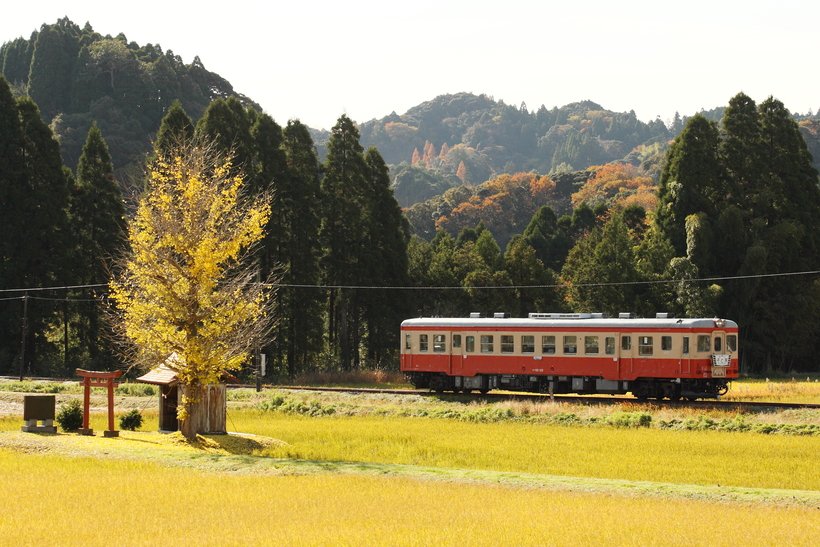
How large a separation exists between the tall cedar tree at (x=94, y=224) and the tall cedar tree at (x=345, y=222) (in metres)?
13.0

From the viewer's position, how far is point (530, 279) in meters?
80.1

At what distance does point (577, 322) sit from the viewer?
Answer: 44469 millimetres

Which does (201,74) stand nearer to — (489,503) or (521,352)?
(521,352)

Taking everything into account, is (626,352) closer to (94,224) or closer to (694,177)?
(694,177)

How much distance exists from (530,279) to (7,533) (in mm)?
64106

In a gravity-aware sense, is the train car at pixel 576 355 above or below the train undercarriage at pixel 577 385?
above

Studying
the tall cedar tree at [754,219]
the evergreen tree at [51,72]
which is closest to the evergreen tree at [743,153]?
the tall cedar tree at [754,219]

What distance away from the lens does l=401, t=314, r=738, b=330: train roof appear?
138 feet

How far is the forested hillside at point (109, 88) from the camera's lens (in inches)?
4882

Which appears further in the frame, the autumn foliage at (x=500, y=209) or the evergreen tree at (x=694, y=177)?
the autumn foliage at (x=500, y=209)

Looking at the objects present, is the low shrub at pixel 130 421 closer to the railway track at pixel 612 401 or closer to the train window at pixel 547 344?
the railway track at pixel 612 401

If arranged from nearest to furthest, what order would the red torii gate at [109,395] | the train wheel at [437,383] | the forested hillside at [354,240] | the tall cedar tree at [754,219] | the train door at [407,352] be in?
the red torii gate at [109,395], the train wheel at [437,383], the train door at [407,352], the tall cedar tree at [754,219], the forested hillside at [354,240]

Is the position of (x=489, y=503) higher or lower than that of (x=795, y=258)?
lower

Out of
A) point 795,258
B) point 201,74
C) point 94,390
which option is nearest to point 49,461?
point 94,390
